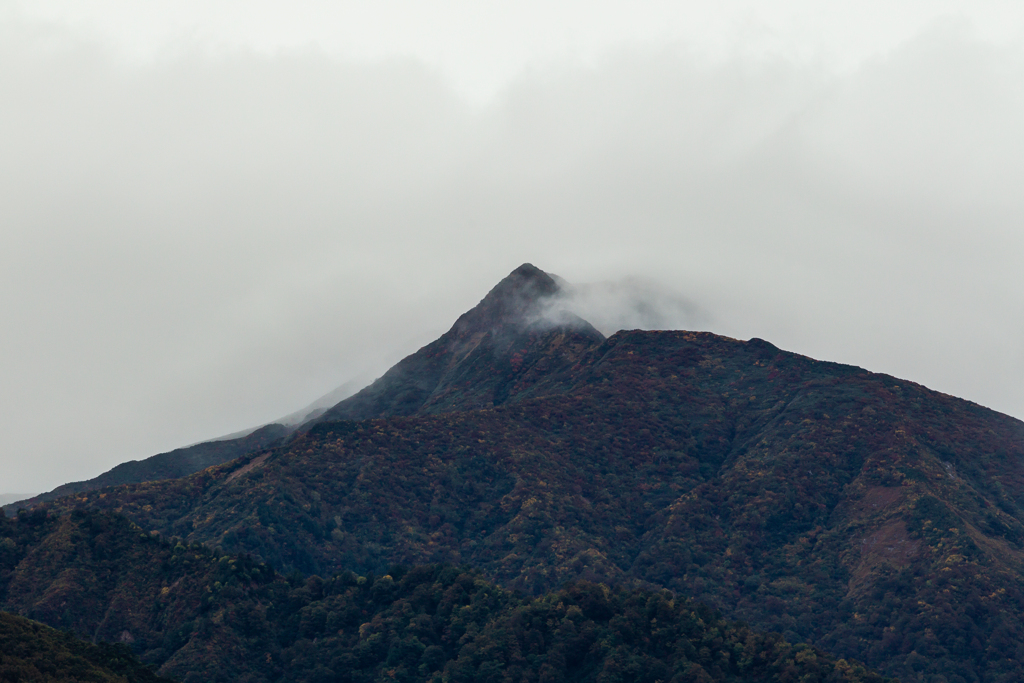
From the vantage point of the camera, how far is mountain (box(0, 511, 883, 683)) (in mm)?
110062

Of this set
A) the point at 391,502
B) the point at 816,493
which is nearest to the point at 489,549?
the point at 391,502

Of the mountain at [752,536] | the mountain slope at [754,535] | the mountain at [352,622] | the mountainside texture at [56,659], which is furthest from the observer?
the mountain slope at [754,535]

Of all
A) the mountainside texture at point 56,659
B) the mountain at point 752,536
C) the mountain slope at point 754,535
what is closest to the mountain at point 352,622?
the mountainside texture at point 56,659

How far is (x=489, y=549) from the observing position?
610ft

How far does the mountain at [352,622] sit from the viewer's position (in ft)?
361

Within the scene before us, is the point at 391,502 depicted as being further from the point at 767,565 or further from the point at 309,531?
the point at 767,565

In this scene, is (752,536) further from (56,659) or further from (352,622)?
(56,659)

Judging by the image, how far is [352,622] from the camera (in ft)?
405

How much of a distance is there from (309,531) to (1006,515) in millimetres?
127097

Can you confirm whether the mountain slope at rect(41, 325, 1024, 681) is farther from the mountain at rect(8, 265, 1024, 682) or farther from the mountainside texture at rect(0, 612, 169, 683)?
the mountainside texture at rect(0, 612, 169, 683)

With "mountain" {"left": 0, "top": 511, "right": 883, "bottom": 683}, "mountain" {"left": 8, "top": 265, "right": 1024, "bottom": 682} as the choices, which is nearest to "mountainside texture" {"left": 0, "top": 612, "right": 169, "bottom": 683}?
"mountain" {"left": 0, "top": 511, "right": 883, "bottom": 683}

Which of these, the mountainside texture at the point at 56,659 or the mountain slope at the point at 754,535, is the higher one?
the mountainside texture at the point at 56,659

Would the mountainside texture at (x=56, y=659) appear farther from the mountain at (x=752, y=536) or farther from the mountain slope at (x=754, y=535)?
the mountain slope at (x=754, y=535)

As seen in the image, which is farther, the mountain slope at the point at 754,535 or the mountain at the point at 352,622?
the mountain slope at the point at 754,535
